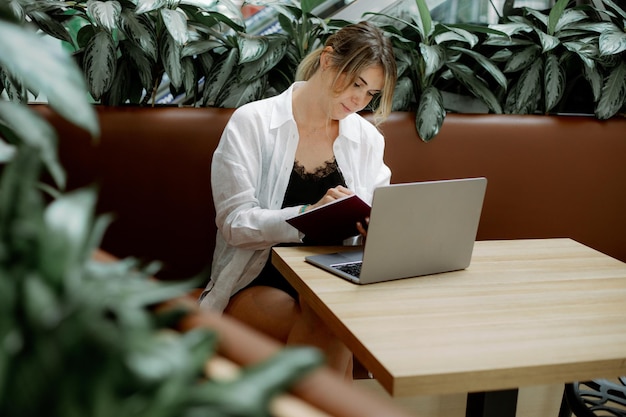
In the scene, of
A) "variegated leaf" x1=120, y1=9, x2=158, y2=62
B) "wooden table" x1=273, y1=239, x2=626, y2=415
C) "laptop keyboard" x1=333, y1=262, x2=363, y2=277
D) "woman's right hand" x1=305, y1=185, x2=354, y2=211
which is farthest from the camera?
"variegated leaf" x1=120, y1=9, x2=158, y2=62

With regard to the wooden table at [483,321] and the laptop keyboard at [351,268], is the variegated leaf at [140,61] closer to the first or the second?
the wooden table at [483,321]

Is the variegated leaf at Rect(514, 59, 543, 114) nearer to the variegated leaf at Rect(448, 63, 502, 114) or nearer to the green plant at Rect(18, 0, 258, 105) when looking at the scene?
the variegated leaf at Rect(448, 63, 502, 114)

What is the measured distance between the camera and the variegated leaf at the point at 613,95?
2.52 metres

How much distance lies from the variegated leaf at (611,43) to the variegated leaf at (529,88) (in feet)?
0.78

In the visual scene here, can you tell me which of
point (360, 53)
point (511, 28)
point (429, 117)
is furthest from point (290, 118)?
point (511, 28)

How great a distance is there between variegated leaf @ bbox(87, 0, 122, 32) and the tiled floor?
1388mm

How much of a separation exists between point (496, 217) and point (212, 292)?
117 cm

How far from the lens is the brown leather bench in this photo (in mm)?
2066

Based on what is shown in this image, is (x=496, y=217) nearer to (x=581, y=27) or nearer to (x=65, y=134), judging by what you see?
(x=581, y=27)

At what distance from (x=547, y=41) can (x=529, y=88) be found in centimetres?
19

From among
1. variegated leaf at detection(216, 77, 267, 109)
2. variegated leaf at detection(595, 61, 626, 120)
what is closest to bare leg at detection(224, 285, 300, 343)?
variegated leaf at detection(216, 77, 267, 109)

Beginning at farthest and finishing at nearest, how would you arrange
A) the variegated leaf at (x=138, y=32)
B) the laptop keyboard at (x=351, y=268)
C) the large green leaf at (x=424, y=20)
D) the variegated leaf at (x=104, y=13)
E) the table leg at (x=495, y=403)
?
the large green leaf at (x=424, y=20) → the variegated leaf at (x=138, y=32) → the variegated leaf at (x=104, y=13) → the laptop keyboard at (x=351, y=268) → the table leg at (x=495, y=403)

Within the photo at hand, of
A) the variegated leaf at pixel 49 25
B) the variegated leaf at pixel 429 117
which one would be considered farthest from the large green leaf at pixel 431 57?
the variegated leaf at pixel 49 25

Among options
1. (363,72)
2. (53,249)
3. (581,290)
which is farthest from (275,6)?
(53,249)
